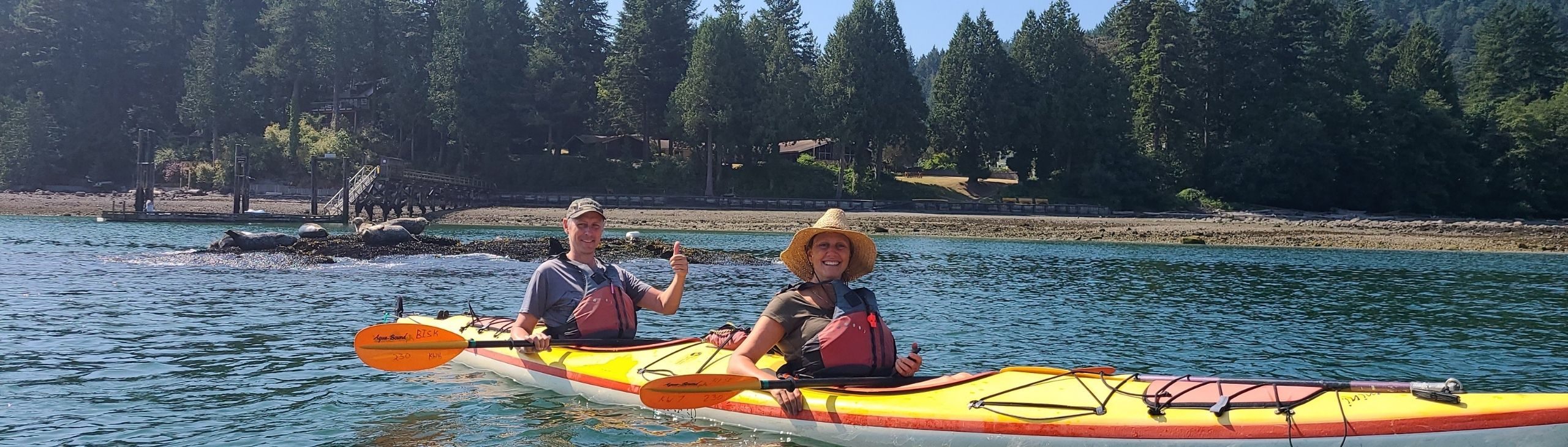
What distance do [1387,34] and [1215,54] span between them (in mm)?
34834

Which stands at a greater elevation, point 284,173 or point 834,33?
point 834,33

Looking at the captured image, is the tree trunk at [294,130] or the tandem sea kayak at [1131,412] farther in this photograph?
the tree trunk at [294,130]

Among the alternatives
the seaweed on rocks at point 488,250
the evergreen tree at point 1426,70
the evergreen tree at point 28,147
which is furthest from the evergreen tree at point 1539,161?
the evergreen tree at point 28,147

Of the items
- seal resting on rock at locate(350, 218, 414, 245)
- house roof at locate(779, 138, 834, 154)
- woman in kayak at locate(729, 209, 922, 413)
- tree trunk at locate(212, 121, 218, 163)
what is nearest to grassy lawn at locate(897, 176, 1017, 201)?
house roof at locate(779, 138, 834, 154)

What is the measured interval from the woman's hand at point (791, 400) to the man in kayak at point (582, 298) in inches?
59.2

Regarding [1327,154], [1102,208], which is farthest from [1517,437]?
[1327,154]

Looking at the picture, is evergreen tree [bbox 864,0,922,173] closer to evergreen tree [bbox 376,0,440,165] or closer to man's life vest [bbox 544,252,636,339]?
evergreen tree [bbox 376,0,440,165]

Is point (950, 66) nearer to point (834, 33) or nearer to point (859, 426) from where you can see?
point (834, 33)

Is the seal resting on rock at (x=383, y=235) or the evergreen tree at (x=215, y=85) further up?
the evergreen tree at (x=215, y=85)

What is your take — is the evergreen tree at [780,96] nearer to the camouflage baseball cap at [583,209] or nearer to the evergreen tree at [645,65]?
the evergreen tree at [645,65]

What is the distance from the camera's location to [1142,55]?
67625mm

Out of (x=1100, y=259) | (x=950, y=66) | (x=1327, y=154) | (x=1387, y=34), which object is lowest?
(x=1100, y=259)

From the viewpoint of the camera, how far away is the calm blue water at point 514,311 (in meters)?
8.91

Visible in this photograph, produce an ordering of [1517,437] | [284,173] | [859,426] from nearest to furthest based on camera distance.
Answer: [1517,437] → [859,426] → [284,173]
